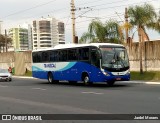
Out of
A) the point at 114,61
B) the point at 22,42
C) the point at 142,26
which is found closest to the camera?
the point at 114,61

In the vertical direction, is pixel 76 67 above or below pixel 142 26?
below

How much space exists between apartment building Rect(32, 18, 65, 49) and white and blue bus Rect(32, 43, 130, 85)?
55.4m

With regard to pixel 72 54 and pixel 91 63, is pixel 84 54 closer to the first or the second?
pixel 91 63

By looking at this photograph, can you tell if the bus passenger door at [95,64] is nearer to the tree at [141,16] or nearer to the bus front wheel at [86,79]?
the bus front wheel at [86,79]

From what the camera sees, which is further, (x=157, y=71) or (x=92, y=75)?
(x=157, y=71)

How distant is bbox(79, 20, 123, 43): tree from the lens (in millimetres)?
41156

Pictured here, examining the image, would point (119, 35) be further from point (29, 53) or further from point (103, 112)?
point (103, 112)

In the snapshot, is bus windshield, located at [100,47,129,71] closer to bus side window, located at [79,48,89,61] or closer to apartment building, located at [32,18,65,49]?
bus side window, located at [79,48,89,61]

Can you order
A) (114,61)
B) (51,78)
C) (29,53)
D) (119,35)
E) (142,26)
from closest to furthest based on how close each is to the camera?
(114,61)
(51,78)
(142,26)
(119,35)
(29,53)

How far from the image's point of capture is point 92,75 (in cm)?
2648

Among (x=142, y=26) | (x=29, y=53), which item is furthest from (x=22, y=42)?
(x=142, y=26)

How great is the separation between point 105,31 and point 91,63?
15480 millimetres

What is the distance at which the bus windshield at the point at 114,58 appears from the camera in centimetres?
2584

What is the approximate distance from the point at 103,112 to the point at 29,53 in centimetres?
4481
